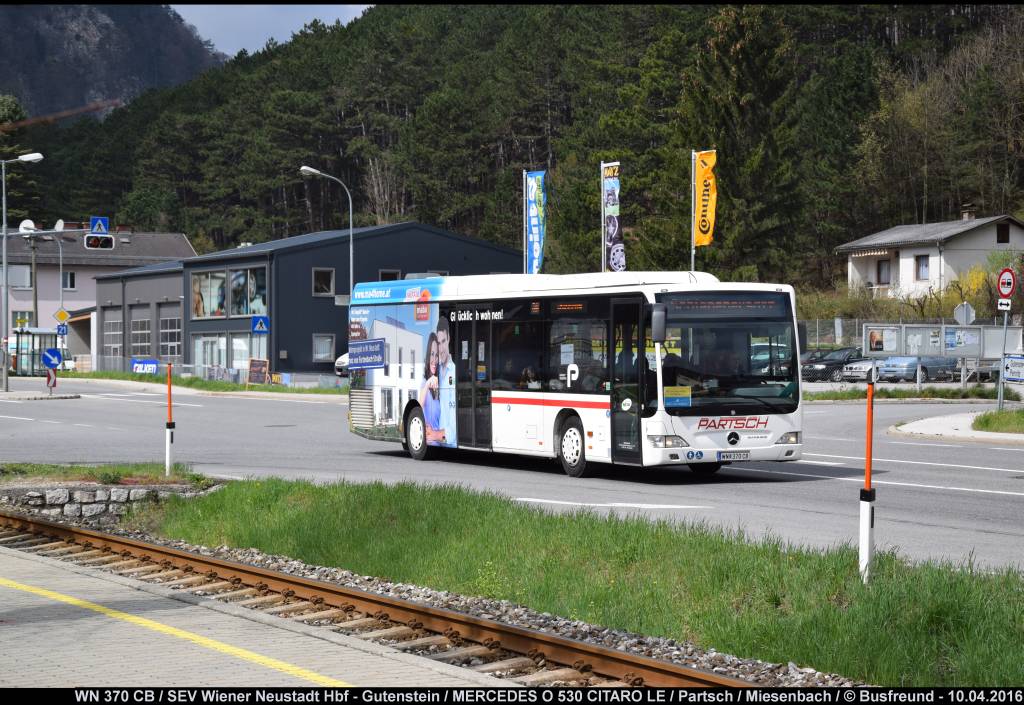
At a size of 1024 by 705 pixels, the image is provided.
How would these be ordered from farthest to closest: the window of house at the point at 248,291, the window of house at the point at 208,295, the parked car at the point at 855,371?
the window of house at the point at 208,295 → the window of house at the point at 248,291 → the parked car at the point at 855,371

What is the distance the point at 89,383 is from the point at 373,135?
2033 inches

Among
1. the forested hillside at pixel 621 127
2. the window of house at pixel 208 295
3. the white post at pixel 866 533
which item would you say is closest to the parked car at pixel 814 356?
the forested hillside at pixel 621 127

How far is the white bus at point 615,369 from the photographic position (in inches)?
769

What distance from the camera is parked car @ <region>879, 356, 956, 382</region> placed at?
189 feet

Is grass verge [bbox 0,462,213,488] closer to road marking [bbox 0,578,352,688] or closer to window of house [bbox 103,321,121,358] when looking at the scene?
road marking [bbox 0,578,352,688]

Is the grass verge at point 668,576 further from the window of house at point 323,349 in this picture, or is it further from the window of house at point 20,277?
the window of house at point 20,277

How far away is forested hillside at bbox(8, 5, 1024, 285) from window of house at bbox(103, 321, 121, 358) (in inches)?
507

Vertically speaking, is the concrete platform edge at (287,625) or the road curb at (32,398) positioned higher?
the road curb at (32,398)

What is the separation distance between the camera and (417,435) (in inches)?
976

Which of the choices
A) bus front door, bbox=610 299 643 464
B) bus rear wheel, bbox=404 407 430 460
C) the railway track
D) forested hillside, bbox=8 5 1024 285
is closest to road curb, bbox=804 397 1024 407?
forested hillside, bbox=8 5 1024 285

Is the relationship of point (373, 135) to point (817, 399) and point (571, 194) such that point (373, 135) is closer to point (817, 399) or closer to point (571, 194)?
point (571, 194)

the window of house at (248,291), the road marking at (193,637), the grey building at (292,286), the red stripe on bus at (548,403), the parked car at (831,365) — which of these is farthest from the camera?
the window of house at (248,291)

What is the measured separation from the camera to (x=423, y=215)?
103375 mm

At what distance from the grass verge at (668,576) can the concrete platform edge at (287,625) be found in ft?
5.89
